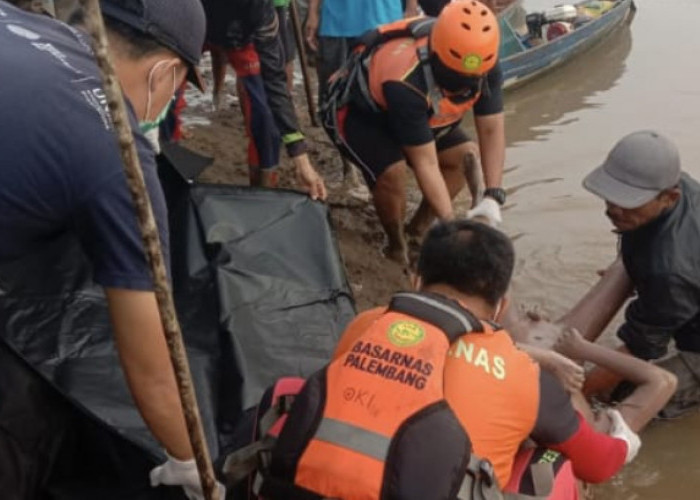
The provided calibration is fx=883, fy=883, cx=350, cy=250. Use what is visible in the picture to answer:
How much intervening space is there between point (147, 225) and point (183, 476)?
3.02 ft

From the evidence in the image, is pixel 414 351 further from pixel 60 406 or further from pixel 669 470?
pixel 669 470

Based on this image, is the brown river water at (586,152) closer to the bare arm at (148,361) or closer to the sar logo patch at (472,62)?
the sar logo patch at (472,62)

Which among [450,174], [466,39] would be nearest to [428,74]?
[466,39]

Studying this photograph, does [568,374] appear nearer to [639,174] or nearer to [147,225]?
[639,174]

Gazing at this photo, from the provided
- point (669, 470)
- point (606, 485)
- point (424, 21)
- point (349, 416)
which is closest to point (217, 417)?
point (349, 416)

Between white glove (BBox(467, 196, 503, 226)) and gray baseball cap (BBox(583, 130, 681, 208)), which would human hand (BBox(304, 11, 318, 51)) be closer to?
white glove (BBox(467, 196, 503, 226))

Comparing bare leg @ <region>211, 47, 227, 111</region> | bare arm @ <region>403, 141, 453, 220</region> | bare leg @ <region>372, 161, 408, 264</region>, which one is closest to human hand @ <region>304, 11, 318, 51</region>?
bare leg @ <region>211, 47, 227, 111</region>

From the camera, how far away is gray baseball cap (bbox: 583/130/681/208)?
321cm

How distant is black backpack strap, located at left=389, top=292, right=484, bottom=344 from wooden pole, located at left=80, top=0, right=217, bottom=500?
61cm

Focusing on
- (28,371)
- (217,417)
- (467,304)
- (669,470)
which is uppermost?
(467,304)

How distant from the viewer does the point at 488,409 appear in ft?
6.54

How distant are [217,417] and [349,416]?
0.88 meters

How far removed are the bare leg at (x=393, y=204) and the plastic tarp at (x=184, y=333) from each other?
1.07 meters

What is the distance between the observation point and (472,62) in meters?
3.92
